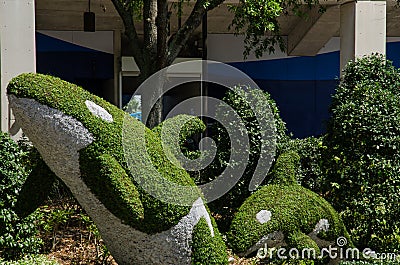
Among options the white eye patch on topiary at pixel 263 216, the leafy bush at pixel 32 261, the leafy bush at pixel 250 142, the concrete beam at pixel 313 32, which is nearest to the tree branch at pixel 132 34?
the leafy bush at pixel 250 142

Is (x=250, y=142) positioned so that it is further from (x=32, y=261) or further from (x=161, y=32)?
(x=32, y=261)

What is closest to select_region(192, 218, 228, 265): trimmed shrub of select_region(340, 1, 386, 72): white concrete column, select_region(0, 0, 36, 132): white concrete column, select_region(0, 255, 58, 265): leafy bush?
select_region(0, 255, 58, 265): leafy bush

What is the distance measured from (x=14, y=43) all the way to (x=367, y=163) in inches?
209

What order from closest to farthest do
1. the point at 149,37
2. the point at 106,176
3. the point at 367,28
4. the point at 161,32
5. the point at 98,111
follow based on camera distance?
the point at 106,176 < the point at 98,111 < the point at 161,32 < the point at 149,37 < the point at 367,28

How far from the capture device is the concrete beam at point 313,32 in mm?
12624

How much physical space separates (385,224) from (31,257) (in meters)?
4.26

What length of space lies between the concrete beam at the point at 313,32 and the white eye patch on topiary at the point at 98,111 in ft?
24.3

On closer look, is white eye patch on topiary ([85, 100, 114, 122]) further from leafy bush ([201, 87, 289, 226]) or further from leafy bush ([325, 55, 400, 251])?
leafy bush ([325, 55, 400, 251])

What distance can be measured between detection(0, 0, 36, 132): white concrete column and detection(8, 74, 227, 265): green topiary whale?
3159 millimetres

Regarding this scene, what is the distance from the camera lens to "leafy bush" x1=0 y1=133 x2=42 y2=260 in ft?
21.0

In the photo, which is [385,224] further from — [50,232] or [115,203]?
[50,232]

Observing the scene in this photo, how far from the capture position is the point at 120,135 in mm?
5551

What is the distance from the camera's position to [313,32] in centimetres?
1341

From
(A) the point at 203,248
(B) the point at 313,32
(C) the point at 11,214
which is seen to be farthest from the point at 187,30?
(B) the point at 313,32
